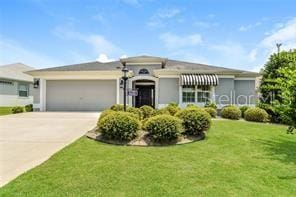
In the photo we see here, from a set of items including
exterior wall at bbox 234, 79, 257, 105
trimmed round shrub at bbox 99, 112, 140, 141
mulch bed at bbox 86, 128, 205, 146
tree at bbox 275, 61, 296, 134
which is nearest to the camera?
tree at bbox 275, 61, 296, 134

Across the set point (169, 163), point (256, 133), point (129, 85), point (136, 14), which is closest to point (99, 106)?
point (129, 85)

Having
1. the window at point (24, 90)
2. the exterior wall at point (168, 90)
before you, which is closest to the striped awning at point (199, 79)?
the exterior wall at point (168, 90)

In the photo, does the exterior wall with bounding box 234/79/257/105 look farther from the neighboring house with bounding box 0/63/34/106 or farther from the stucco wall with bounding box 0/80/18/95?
the stucco wall with bounding box 0/80/18/95

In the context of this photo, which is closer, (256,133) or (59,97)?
(256,133)

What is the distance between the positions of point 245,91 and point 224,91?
2.55 m

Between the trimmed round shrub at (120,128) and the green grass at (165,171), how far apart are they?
2.32 ft

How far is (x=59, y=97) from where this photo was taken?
92.9ft

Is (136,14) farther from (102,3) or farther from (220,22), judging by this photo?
(220,22)

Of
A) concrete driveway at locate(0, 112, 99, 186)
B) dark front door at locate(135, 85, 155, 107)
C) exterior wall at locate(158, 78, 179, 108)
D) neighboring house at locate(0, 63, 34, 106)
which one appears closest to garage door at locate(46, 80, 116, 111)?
dark front door at locate(135, 85, 155, 107)

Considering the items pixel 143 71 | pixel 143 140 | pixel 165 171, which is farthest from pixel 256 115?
pixel 165 171

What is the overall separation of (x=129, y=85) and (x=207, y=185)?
67.8 feet

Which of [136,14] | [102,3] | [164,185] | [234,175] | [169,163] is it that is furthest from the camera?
[136,14]

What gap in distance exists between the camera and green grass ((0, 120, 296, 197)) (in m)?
6.26

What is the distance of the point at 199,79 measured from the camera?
2403 centimetres
